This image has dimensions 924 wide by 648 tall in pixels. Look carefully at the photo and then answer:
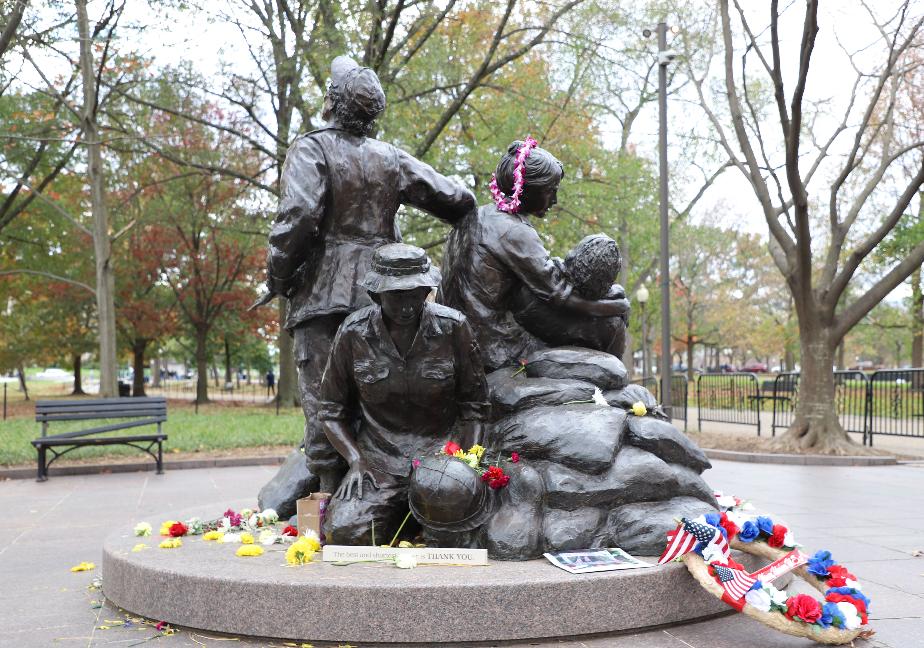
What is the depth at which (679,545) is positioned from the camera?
12.5 feet

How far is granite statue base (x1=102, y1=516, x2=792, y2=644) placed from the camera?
135 inches

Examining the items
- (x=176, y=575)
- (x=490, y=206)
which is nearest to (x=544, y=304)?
(x=490, y=206)

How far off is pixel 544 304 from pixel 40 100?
56.4ft

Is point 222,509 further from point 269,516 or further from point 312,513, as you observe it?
point 312,513

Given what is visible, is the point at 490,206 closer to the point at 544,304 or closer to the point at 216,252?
the point at 544,304

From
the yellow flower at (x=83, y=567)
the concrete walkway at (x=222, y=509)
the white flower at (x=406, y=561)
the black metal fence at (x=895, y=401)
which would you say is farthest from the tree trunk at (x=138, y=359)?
the white flower at (x=406, y=561)

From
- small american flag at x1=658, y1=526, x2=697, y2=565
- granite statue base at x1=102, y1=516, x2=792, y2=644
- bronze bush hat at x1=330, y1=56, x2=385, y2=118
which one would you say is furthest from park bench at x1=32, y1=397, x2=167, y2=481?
small american flag at x1=658, y1=526, x2=697, y2=565

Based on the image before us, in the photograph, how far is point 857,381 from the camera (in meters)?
15.8

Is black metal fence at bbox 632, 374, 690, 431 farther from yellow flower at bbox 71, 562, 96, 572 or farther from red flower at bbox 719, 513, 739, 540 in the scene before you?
yellow flower at bbox 71, 562, 96, 572

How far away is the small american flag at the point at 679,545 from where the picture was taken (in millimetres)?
3795

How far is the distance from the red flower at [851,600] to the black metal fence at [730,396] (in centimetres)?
1388

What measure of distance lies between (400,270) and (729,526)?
2.03 meters

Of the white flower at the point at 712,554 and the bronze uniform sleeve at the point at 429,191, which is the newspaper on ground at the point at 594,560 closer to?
the white flower at the point at 712,554

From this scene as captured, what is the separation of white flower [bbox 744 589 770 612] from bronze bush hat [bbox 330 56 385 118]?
3295mm
